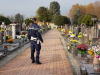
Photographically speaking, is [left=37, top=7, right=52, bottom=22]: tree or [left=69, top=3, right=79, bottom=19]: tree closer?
[left=37, top=7, right=52, bottom=22]: tree

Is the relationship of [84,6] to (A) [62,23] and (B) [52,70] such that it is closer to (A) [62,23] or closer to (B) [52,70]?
(A) [62,23]

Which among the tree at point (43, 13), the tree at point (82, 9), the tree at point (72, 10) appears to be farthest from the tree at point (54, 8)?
the tree at point (43, 13)

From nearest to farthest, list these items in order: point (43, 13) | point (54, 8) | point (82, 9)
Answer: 1. point (43, 13)
2. point (82, 9)
3. point (54, 8)

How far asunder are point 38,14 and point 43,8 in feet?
10.5

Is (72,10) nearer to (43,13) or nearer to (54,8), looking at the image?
(54,8)

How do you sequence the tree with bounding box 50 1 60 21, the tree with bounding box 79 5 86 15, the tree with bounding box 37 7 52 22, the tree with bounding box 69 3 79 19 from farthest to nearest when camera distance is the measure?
the tree with bounding box 50 1 60 21
the tree with bounding box 79 5 86 15
the tree with bounding box 69 3 79 19
the tree with bounding box 37 7 52 22

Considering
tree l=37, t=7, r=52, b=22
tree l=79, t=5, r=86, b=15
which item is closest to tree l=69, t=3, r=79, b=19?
tree l=79, t=5, r=86, b=15

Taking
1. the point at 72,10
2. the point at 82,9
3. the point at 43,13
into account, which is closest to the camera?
the point at 43,13

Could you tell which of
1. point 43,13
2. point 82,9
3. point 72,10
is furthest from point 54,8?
point 43,13

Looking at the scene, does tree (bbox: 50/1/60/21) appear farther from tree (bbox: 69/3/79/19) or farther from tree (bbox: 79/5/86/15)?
tree (bbox: 79/5/86/15)

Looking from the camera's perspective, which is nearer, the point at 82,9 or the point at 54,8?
the point at 82,9

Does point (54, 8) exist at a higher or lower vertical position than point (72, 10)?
higher

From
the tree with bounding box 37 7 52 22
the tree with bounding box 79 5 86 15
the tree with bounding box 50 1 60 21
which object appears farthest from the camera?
the tree with bounding box 50 1 60 21

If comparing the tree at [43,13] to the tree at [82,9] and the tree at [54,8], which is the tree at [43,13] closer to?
the tree at [54,8]
